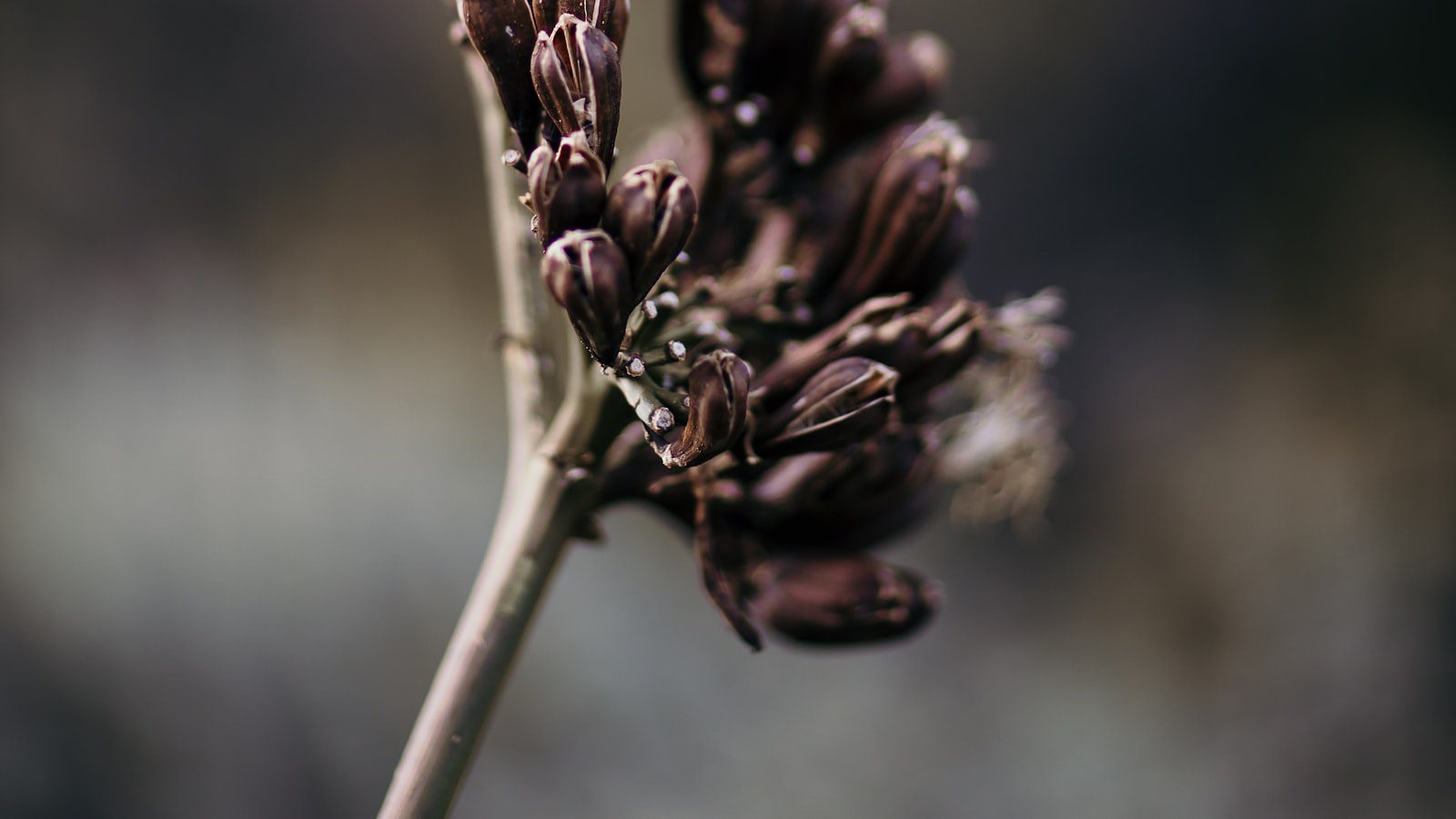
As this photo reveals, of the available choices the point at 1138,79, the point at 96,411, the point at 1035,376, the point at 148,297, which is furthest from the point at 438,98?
the point at 1035,376

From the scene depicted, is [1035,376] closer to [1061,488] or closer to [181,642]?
[1061,488]

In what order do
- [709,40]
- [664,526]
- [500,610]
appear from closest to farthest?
[500,610] → [709,40] → [664,526]

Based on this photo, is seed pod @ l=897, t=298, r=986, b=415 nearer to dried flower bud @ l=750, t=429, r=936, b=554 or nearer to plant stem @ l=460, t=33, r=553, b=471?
dried flower bud @ l=750, t=429, r=936, b=554

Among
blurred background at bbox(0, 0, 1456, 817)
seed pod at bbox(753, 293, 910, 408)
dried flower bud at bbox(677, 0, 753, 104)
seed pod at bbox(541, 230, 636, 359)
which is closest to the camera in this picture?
seed pod at bbox(541, 230, 636, 359)

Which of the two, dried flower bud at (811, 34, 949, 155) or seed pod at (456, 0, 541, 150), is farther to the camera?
dried flower bud at (811, 34, 949, 155)

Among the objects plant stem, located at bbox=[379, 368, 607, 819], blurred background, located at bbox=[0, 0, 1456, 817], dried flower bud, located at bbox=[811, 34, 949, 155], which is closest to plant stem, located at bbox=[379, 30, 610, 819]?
plant stem, located at bbox=[379, 368, 607, 819]

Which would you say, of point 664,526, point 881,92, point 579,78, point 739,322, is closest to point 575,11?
point 579,78

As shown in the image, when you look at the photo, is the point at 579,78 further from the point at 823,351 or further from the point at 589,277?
the point at 823,351

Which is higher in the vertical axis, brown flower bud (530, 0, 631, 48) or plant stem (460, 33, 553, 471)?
brown flower bud (530, 0, 631, 48)

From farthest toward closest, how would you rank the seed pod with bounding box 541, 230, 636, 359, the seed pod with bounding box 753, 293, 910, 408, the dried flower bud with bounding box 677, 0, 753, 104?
the dried flower bud with bounding box 677, 0, 753, 104 → the seed pod with bounding box 753, 293, 910, 408 → the seed pod with bounding box 541, 230, 636, 359
